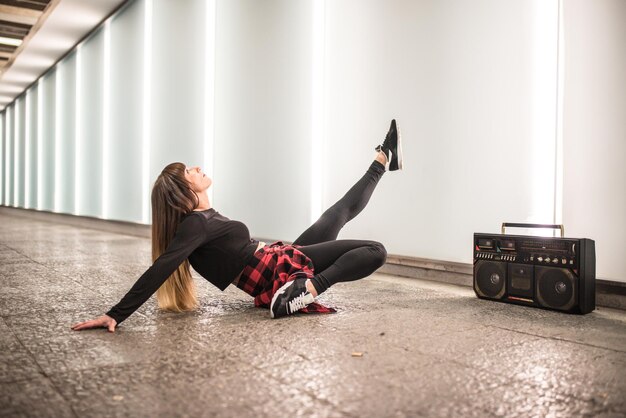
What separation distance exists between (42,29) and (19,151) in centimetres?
668

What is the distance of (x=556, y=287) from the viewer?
2330 mm

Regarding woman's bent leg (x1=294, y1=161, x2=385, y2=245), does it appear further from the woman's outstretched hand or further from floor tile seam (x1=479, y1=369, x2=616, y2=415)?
floor tile seam (x1=479, y1=369, x2=616, y2=415)

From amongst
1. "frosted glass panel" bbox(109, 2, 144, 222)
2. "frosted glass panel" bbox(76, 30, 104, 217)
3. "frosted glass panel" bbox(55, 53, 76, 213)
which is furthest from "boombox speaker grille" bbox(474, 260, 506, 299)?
"frosted glass panel" bbox(55, 53, 76, 213)

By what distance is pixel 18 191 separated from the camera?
14.9m

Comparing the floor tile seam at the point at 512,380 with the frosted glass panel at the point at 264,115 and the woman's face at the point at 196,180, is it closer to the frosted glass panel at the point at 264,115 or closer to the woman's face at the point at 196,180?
the woman's face at the point at 196,180

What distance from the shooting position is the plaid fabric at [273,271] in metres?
2.24

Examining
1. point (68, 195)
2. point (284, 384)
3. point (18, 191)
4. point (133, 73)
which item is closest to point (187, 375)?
point (284, 384)

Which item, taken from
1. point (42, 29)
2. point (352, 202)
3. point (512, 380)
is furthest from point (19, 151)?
point (512, 380)

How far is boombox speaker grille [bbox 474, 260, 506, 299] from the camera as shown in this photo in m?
2.55

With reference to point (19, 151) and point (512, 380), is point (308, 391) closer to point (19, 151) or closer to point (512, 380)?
point (512, 380)

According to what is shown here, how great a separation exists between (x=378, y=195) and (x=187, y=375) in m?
2.39

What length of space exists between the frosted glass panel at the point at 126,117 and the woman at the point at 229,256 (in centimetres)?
517

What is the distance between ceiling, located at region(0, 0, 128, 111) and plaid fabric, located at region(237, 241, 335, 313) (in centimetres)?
676

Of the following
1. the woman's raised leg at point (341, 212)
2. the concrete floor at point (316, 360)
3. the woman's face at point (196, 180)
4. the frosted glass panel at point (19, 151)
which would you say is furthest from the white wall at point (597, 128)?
the frosted glass panel at point (19, 151)
